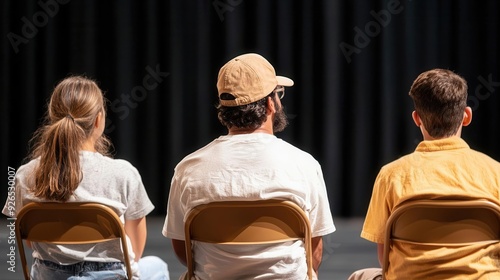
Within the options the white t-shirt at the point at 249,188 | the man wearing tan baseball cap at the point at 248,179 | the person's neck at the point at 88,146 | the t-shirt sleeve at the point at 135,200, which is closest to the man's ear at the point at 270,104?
the man wearing tan baseball cap at the point at 248,179

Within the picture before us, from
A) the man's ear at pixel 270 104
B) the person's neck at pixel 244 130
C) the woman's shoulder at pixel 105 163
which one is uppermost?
the man's ear at pixel 270 104

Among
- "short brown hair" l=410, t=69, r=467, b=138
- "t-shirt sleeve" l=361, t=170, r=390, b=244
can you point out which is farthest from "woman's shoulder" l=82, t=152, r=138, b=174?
"short brown hair" l=410, t=69, r=467, b=138

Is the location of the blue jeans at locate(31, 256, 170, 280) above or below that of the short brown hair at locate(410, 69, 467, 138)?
below

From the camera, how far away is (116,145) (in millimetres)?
5586

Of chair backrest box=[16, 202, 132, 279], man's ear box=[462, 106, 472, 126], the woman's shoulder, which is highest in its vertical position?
man's ear box=[462, 106, 472, 126]

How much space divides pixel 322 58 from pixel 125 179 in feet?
11.2

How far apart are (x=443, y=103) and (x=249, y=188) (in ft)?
2.02

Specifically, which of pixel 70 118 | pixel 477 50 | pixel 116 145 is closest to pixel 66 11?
pixel 116 145

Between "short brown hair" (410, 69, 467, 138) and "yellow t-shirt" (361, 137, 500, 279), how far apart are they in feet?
0.20

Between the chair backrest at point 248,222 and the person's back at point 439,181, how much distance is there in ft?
0.90

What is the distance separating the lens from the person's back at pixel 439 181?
1.86m

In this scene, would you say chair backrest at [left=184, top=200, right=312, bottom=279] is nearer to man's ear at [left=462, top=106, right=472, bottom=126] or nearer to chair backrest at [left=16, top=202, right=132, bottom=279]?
chair backrest at [left=16, top=202, right=132, bottom=279]

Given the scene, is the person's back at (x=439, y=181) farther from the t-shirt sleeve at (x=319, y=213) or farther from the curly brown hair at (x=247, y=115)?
the curly brown hair at (x=247, y=115)

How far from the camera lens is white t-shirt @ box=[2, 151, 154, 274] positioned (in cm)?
212
